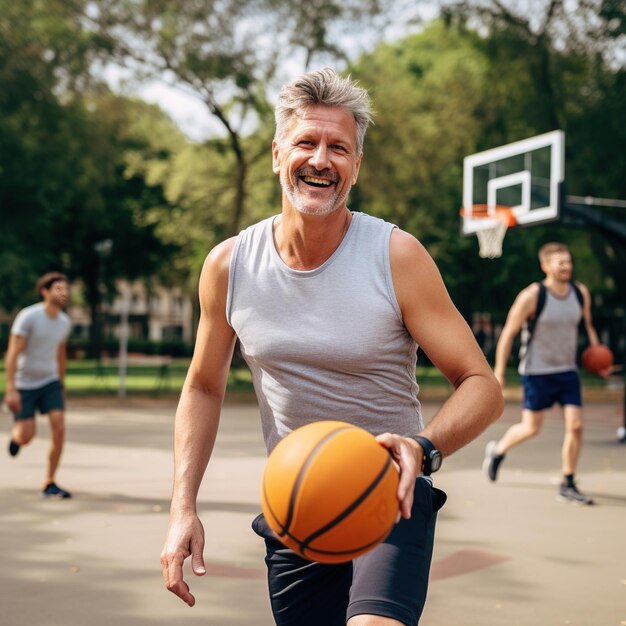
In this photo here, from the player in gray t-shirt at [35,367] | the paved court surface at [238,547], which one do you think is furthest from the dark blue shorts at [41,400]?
the paved court surface at [238,547]

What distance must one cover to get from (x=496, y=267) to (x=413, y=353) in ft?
111

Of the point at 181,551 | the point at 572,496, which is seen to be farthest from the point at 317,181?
the point at 572,496

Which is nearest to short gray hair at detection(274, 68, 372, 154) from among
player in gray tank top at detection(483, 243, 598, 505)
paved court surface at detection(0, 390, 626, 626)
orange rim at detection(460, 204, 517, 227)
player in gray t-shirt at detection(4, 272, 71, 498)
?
paved court surface at detection(0, 390, 626, 626)

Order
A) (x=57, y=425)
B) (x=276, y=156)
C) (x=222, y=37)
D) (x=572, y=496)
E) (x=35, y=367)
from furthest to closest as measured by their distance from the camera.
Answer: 1. (x=222, y=37)
2. (x=35, y=367)
3. (x=57, y=425)
4. (x=572, y=496)
5. (x=276, y=156)

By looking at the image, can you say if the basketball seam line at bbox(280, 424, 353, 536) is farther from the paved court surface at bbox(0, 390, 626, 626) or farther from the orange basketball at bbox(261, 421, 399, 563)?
the paved court surface at bbox(0, 390, 626, 626)

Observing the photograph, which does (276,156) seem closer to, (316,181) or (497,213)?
(316,181)

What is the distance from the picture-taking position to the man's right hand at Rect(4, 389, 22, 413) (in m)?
9.50

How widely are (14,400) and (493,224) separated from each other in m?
12.2

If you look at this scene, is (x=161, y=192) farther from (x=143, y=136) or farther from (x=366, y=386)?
(x=366, y=386)

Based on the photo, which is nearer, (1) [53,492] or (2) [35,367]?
(1) [53,492]

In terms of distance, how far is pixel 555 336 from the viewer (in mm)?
9484

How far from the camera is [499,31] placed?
2905 cm

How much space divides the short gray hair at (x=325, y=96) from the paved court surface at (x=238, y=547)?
3.04m

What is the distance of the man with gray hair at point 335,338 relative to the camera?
2.89 metres
